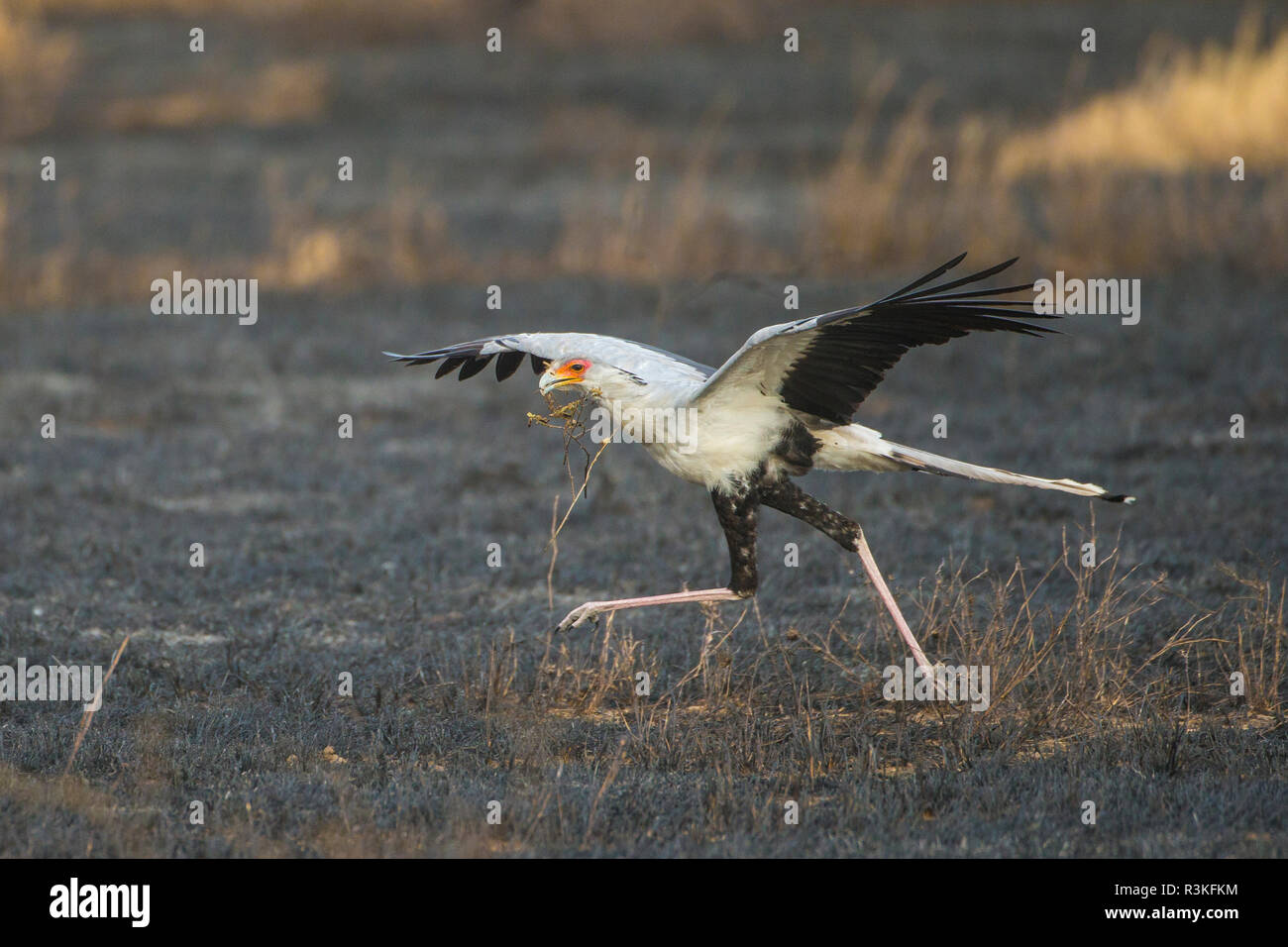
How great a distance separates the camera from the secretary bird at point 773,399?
5047 mm

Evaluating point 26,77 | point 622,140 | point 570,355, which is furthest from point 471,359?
point 26,77

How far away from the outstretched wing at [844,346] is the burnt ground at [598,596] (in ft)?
3.57

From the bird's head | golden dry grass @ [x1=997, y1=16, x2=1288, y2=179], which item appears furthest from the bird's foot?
golden dry grass @ [x1=997, y1=16, x2=1288, y2=179]

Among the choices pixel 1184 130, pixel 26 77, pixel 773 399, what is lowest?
pixel 773 399

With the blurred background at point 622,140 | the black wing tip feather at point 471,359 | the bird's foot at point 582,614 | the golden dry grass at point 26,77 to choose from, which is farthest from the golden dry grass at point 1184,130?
the golden dry grass at point 26,77

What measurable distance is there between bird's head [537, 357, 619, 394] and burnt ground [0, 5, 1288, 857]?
117 cm

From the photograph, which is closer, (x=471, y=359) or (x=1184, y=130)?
(x=471, y=359)

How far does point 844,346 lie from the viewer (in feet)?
17.0

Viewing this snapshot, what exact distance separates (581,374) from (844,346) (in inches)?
35.6

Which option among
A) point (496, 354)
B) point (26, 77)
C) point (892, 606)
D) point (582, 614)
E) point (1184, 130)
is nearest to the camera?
point (892, 606)

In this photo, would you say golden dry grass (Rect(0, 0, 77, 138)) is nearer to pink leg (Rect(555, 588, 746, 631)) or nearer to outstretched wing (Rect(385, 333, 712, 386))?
outstretched wing (Rect(385, 333, 712, 386))

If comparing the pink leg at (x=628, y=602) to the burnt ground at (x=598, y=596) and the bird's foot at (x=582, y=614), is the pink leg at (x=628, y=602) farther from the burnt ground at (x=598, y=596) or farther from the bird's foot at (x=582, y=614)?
the burnt ground at (x=598, y=596)

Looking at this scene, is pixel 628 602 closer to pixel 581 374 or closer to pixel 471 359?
pixel 581 374

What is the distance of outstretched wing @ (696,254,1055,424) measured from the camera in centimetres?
493
